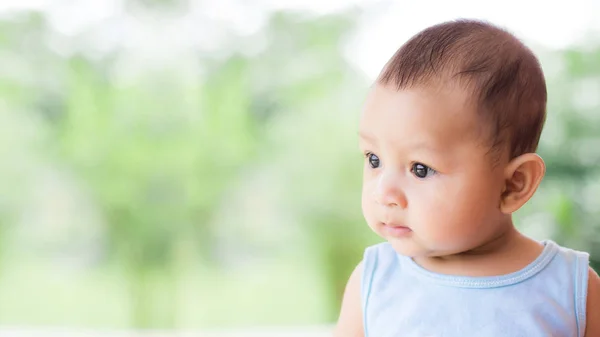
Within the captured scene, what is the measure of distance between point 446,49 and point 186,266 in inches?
73.7

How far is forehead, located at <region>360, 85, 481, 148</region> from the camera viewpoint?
0.90m

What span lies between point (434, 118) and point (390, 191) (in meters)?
0.11

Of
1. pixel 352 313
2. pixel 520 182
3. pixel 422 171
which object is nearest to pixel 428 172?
pixel 422 171

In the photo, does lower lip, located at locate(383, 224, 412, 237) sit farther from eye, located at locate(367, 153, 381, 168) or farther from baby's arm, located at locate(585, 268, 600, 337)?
baby's arm, located at locate(585, 268, 600, 337)

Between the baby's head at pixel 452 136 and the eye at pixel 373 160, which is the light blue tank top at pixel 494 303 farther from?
the eye at pixel 373 160

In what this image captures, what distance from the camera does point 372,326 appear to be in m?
1.06

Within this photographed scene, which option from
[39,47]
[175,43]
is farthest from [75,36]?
[175,43]

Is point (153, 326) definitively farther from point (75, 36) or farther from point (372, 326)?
point (372, 326)

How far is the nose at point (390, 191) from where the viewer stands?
93 cm

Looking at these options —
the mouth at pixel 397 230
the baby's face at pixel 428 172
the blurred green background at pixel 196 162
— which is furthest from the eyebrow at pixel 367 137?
the blurred green background at pixel 196 162

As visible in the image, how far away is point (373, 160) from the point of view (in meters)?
0.98

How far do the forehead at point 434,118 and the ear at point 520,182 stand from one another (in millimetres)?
94

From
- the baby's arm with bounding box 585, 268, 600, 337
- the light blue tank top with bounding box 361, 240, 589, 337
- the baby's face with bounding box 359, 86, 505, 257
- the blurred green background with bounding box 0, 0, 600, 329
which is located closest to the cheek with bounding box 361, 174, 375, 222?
the baby's face with bounding box 359, 86, 505, 257

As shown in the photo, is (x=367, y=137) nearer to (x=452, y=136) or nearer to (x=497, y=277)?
(x=452, y=136)
